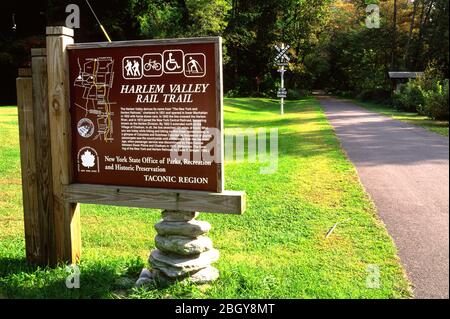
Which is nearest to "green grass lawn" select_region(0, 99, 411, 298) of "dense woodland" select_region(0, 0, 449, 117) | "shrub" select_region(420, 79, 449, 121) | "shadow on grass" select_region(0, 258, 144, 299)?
"shadow on grass" select_region(0, 258, 144, 299)

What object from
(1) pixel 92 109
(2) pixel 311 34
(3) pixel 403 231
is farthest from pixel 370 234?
(2) pixel 311 34

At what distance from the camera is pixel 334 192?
25.6 feet

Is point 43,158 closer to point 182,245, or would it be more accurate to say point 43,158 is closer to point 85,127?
point 85,127

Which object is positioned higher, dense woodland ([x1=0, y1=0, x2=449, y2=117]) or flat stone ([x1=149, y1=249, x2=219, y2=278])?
dense woodland ([x1=0, y1=0, x2=449, y2=117])

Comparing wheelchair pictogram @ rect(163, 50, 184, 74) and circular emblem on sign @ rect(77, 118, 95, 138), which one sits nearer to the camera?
wheelchair pictogram @ rect(163, 50, 184, 74)

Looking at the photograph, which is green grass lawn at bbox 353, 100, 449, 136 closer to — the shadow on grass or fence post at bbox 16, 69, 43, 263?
the shadow on grass

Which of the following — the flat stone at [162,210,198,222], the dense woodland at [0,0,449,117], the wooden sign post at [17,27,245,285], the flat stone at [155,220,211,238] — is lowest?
the flat stone at [155,220,211,238]

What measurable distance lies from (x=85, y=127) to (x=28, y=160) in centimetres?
67

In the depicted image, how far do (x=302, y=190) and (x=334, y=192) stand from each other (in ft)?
1.68

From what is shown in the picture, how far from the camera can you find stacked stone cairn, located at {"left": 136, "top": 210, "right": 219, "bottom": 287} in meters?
3.99

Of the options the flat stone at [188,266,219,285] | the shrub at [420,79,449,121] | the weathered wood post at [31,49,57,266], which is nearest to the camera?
the shrub at [420,79,449,121]

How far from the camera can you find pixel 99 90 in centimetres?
416

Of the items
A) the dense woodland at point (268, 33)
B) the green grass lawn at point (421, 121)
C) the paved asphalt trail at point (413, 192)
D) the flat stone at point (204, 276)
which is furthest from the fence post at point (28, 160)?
the dense woodland at point (268, 33)

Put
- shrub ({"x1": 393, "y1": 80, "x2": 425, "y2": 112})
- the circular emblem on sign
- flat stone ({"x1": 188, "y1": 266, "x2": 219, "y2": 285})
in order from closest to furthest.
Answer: flat stone ({"x1": 188, "y1": 266, "x2": 219, "y2": 285})
the circular emblem on sign
shrub ({"x1": 393, "y1": 80, "x2": 425, "y2": 112})
